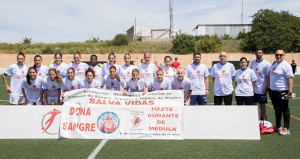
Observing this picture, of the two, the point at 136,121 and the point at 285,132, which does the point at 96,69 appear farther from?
the point at 285,132

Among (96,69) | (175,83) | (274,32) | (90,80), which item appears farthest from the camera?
(274,32)

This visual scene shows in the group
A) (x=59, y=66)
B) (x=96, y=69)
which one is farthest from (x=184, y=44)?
(x=59, y=66)

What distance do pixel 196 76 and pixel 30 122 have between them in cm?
408

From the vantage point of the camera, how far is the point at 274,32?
46.7m

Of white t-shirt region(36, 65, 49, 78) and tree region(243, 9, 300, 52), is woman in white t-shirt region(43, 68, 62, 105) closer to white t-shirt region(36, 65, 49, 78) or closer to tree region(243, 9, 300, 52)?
white t-shirt region(36, 65, 49, 78)

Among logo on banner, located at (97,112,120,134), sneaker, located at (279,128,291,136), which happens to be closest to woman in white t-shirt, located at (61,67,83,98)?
logo on banner, located at (97,112,120,134)

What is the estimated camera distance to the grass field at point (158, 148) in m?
5.73

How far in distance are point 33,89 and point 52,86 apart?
0.47 meters

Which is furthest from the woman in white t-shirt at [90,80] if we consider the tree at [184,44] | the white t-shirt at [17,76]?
the tree at [184,44]

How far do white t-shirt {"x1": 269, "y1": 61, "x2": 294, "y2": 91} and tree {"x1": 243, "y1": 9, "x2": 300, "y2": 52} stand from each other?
4183cm

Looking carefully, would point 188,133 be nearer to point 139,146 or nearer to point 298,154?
point 139,146

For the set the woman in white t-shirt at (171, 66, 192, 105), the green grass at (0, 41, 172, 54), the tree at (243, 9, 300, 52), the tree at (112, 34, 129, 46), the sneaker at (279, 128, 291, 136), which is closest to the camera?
the sneaker at (279, 128, 291, 136)

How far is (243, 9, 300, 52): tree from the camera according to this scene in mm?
46625

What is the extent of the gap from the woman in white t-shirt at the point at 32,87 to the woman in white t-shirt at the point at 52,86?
0.48ft
